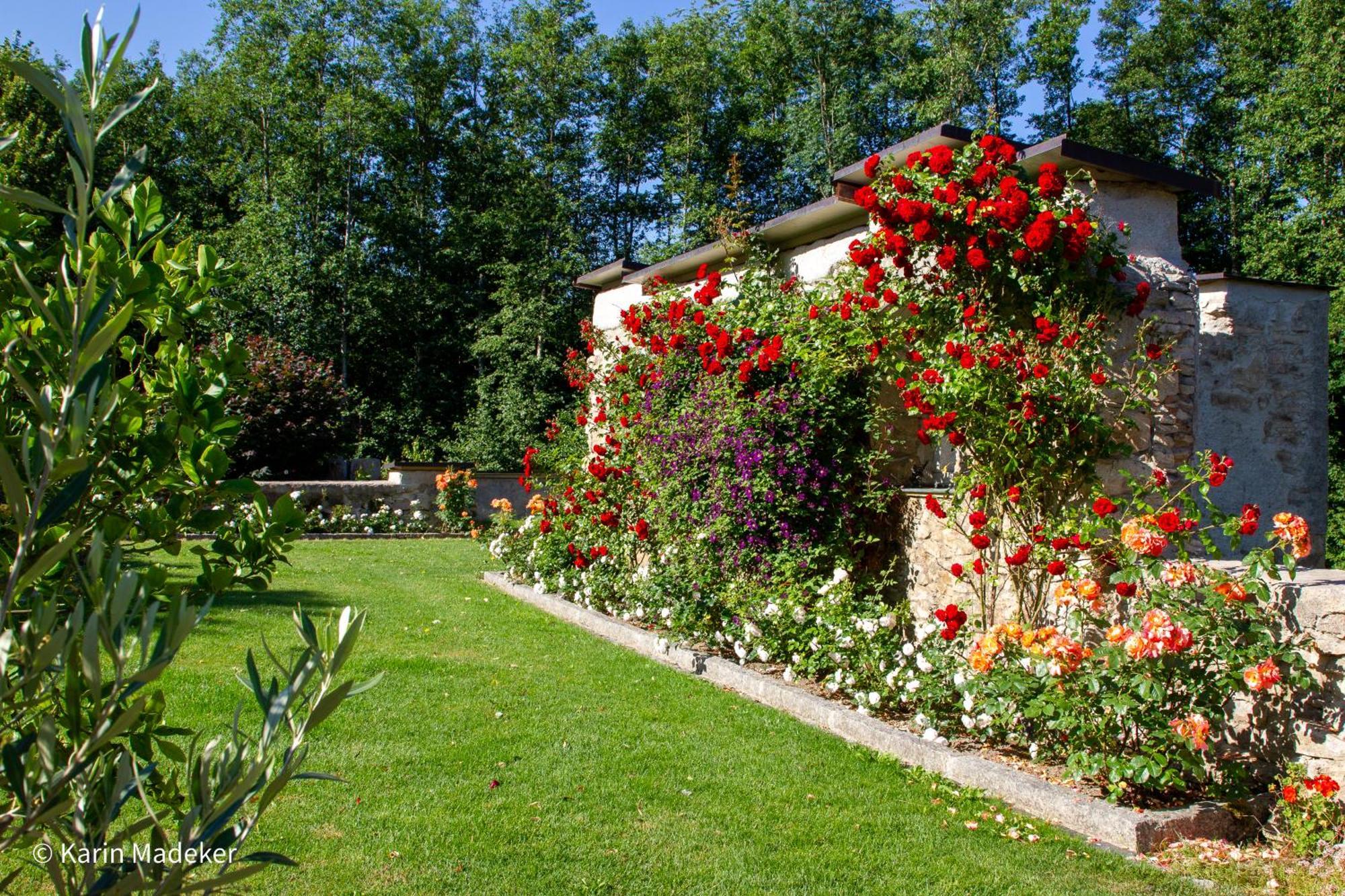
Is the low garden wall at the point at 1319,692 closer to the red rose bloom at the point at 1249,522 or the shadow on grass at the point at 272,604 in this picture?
the red rose bloom at the point at 1249,522

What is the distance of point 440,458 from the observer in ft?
76.5

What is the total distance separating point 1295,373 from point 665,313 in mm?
4480

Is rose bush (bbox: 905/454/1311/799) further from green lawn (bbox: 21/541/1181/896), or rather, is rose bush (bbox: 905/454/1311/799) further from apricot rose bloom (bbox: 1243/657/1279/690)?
green lawn (bbox: 21/541/1181/896)

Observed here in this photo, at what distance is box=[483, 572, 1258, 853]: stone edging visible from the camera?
3.61m

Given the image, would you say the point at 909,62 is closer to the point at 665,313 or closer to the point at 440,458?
the point at 440,458

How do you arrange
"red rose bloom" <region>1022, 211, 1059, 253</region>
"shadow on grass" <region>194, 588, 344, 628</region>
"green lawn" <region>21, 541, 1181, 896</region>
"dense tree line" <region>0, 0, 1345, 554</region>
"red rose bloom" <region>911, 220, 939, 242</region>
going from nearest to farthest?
1. "green lawn" <region>21, 541, 1181, 896</region>
2. "red rose bloom" <region>1022, 211, 1059, 253</region>
3. "red rose bloom" <region>911, 220, 939, 242</region>
4. "shadow on grass" <region>194, 588, 344, 628</region>
5. "dense tree line" <region>0, 0, 1345, 554</region>

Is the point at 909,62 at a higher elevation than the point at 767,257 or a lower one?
higher

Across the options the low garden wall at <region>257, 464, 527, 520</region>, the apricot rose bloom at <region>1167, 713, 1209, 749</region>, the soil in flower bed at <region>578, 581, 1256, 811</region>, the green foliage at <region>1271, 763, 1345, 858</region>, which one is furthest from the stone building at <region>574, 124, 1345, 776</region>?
the low garden wall at <region>257, 464, 527, 520</region>

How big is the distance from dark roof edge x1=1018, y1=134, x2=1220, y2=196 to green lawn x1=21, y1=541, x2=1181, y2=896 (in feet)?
11.3

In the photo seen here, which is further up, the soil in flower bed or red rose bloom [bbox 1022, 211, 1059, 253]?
red rose bloom [bbox 1022, 211, 1059, 253]

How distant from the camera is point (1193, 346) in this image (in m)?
5.27

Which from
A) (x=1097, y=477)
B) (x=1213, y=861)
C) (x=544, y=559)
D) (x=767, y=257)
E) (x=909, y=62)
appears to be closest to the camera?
(x=1213, y=861)

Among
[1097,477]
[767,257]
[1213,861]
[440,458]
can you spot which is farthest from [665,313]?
[440,458]

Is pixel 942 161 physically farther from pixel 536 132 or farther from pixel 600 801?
pixel 536 132
